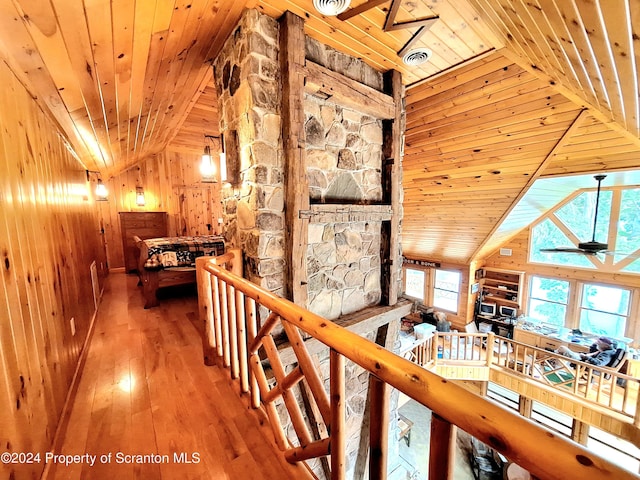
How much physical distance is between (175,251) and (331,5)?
11.1 feet

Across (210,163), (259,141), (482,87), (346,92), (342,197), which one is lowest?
(342,197)

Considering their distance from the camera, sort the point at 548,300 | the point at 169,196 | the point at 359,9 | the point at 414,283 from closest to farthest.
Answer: the point at 359,9 < the point at 169,196 < the point at 548,300 < the point at 414,283

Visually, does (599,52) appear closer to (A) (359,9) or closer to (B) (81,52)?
(A) (359,9)

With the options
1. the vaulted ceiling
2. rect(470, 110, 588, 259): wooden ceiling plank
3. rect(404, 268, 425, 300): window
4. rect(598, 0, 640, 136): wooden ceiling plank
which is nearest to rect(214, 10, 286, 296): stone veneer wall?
the vaulted ceiling

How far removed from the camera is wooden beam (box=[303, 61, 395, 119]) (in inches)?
77.5

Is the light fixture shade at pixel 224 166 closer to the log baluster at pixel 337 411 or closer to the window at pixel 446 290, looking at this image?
the log baluster at pixel 337 411

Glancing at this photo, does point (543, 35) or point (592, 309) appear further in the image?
point (592, 309)

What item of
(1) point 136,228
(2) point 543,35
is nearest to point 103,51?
(2) point 543,35

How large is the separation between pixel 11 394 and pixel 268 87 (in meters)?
2.00

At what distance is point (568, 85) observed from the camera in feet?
7.49

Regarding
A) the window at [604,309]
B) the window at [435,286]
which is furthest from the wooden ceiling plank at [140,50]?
the window at [604,309]

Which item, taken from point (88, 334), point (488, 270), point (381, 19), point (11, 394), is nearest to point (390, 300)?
point (381, 19)

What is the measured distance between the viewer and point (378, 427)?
0.83 meters

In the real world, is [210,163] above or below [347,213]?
above
